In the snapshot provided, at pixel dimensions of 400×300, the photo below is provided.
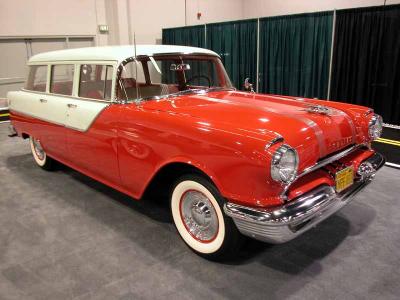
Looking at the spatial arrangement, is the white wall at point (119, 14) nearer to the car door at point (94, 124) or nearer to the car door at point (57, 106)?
the car door at point (57, 106)

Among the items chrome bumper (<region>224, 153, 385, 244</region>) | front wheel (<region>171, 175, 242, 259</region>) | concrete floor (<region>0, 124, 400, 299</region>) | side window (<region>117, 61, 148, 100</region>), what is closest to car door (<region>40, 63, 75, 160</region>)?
concrete floor (<region>0, 124, 400, 299</region>)

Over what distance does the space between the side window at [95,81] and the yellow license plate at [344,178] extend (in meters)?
1.94

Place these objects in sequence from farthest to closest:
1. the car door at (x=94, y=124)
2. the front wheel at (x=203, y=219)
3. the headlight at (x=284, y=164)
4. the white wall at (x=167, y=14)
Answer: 1. the white wall at (x=167, y=14)
2. the car door at (x=94, y=124)
3. the front wheel at (x=203, y=219)
4. the headlight at (x=284, y=164)

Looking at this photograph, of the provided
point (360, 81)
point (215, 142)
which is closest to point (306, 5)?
point (360, 81)

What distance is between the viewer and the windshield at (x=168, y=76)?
3062 mm

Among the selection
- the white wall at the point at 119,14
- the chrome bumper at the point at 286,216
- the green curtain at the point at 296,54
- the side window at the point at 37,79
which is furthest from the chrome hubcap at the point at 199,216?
the white wall at the point at 119,14

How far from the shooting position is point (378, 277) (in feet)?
7.70

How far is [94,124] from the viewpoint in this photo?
10.4ft

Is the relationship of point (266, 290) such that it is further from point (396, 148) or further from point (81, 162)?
point (396, 148)

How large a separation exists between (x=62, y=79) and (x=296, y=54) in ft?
16.6

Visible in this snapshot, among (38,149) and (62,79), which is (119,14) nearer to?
(38,149)

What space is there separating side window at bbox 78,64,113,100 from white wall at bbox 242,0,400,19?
27.6 ft

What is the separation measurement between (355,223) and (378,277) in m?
0.77

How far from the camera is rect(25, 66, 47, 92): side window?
407cm
